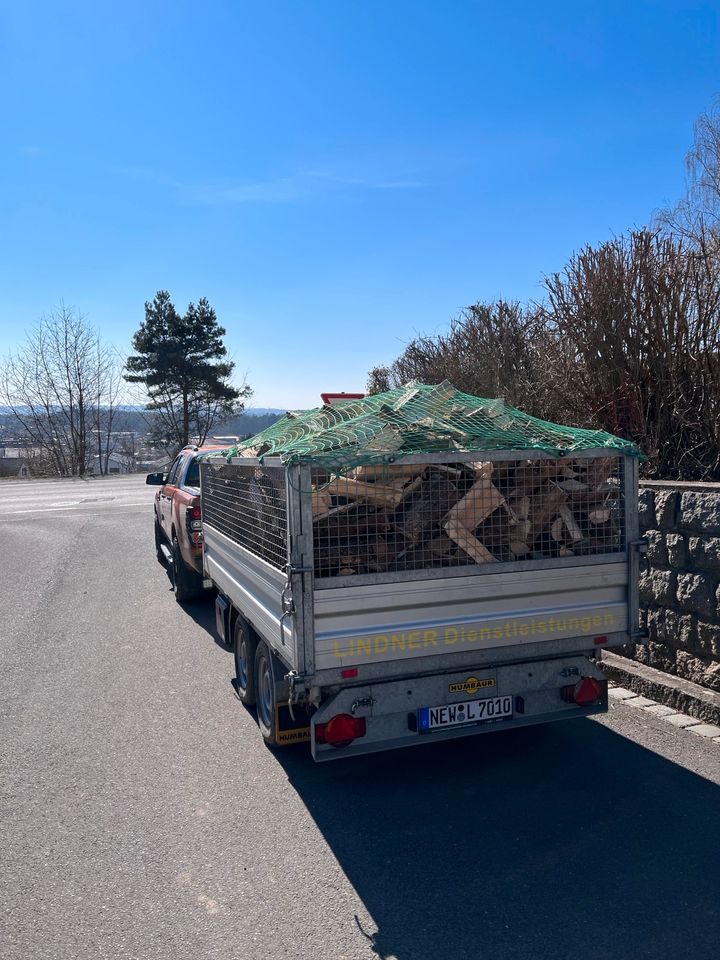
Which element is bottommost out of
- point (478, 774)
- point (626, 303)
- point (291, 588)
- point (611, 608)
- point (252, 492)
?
point (478, 774)

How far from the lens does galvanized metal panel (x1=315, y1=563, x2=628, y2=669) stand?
4215mm

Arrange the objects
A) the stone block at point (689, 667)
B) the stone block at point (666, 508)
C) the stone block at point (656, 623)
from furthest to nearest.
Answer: the stone block at point (656, 623), the stone block at point (666, 508), the stone block at point (689, 667)

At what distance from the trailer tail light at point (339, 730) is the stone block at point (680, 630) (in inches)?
121

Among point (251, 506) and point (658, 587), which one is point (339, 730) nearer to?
point (251, 506)

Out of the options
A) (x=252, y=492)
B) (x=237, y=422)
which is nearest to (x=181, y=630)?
(x=252, y=492)

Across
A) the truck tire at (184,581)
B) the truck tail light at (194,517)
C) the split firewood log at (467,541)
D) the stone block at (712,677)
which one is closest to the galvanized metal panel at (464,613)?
the split firewood log at (467,541)

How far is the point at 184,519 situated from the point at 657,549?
5.51m

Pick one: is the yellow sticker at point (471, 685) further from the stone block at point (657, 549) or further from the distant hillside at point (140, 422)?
the distant hillside at point (140, 422)

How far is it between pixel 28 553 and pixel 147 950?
1308 cm

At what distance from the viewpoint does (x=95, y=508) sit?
2381cm

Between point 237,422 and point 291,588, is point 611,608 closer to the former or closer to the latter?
point 291,588

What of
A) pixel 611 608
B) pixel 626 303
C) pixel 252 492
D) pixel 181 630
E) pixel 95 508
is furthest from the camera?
pixel 95 508

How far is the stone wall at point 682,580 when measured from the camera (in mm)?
5883

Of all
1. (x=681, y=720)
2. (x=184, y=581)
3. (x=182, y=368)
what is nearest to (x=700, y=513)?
(x=681, y=720)
